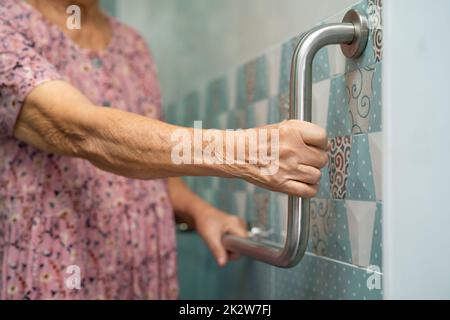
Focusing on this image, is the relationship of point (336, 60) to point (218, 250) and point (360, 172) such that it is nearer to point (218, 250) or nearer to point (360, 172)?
point (360, 172)

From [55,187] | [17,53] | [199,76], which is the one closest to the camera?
[17,53]

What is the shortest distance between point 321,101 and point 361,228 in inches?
6.4

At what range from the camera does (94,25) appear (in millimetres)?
878

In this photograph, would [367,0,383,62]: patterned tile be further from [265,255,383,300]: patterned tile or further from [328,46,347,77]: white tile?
[265,255,383,300]: patterned tile

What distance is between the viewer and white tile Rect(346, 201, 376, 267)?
1.87ft

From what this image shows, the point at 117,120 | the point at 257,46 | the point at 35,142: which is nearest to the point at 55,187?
the point at 35,142

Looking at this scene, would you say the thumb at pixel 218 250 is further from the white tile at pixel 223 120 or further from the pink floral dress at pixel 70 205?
the white tile at pixel 223 120

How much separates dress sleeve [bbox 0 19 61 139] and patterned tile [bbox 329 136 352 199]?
33 centimetres

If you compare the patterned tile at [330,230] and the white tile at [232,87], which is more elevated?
the white tile at [232,87]

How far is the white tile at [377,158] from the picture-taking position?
544 mm

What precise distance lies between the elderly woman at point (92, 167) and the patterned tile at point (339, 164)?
9 centimetres

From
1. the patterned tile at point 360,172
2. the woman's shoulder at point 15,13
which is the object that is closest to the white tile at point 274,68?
the patterned tile at point 360,172
